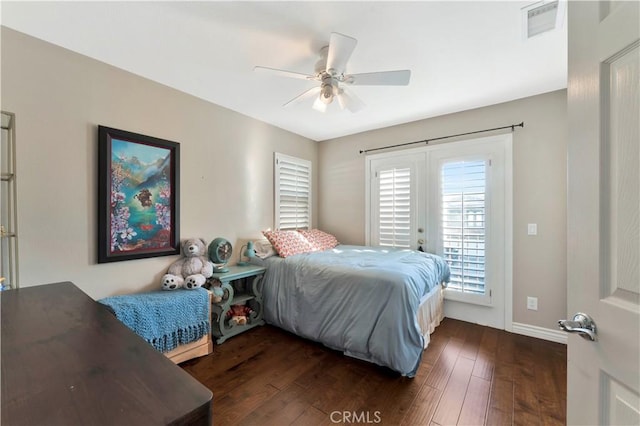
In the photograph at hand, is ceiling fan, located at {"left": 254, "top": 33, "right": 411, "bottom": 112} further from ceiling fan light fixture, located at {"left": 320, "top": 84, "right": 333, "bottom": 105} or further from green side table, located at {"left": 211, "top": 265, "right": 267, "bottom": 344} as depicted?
green side table, located at {"left": 211, "top": 265, "right": 267, "bottom": 344}

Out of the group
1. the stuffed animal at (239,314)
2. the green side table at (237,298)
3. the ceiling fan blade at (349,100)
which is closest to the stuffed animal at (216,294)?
the green side table at (237,298)

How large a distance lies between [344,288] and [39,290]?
189 cm

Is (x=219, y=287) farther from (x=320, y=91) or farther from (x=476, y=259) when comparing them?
(x=476, y=259)

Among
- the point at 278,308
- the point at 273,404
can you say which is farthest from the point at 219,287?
the point at 273,404

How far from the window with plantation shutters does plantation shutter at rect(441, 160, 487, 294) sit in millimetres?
1896

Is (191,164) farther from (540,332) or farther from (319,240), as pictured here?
(540,332)

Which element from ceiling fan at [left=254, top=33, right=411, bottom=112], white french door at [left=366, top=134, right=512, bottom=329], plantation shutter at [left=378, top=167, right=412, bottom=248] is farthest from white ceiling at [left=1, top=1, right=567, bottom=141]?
plantation shutter at [left=378, top=167, right=412, bottom=248]

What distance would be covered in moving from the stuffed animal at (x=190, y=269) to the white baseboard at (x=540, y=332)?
10.2 ft

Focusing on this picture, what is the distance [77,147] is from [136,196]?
498mm

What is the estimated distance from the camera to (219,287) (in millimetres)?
2475

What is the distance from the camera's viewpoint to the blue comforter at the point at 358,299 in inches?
76.0

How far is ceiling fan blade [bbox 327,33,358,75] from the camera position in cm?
150

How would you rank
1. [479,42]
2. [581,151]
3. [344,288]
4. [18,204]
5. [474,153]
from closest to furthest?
1. [581,151]
2. [18,204]
3. [479,42]
4. [344,288]
5. [474,153]

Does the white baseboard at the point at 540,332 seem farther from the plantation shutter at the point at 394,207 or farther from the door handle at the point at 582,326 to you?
the door handle at the point at 582,326
